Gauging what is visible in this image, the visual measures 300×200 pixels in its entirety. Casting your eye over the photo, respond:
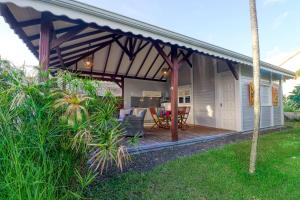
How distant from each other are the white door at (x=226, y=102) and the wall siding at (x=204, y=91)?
40 cm

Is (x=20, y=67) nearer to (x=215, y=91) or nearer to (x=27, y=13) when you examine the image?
(x=27, y=13)

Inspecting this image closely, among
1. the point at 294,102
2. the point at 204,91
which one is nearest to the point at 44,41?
the point at 204,91

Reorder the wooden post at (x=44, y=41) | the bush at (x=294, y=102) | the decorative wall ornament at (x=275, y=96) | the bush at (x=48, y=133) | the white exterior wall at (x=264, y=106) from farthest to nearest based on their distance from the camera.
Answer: the bush at (x=294, y=102) < the decorative wall ornament at (x=275, y=96) < the white exterior wall at (x=264, y=106) < the wooden post at (x=44, y=41) < the bush at (x=48, y=133)

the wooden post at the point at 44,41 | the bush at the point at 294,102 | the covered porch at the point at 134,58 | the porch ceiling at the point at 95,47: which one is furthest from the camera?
the bush at the point at 294,102

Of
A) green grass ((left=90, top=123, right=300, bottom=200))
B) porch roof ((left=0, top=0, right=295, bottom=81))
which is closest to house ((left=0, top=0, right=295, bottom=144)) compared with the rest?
porch roof ((left=0, top=0, right=295, bottom=81))

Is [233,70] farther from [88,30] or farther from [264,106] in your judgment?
[88,30]

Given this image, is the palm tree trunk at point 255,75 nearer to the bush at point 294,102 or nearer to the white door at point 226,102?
the white door at point 226,102

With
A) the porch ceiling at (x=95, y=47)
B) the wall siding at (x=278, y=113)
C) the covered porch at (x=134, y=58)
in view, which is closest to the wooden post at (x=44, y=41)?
the covered porch at (x=134, y=58)

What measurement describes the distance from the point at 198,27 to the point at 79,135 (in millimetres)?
16106

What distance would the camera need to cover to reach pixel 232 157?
377 centimetres

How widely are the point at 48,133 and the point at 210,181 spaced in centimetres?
221

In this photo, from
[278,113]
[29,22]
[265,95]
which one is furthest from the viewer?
[278,113]

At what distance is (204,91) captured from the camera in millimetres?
8633

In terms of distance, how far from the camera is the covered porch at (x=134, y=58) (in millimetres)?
3277
